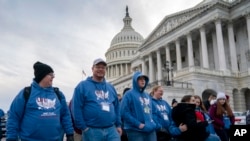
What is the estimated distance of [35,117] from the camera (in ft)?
14.5

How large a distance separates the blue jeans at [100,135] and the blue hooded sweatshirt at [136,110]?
0.72 meters

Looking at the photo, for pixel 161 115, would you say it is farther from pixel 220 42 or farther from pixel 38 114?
pixel 220 42

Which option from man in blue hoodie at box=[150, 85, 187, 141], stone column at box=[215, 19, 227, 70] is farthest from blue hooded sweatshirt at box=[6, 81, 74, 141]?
stone column at box=[215, 19, 227, 70]

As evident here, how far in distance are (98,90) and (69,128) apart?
0.91 m

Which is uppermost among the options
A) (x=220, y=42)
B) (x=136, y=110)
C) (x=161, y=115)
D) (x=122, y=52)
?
(x=122, y=52)

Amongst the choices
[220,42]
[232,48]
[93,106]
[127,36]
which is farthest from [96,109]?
[127,36]

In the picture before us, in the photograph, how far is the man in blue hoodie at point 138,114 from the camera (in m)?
5.62

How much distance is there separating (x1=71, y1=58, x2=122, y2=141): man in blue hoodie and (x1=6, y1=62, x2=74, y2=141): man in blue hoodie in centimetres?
31

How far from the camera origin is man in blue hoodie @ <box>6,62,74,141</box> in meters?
4.37

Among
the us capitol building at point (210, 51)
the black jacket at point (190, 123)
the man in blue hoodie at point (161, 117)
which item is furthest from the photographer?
the us capitol building at point (210, 51)

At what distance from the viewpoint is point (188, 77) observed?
31.1 m

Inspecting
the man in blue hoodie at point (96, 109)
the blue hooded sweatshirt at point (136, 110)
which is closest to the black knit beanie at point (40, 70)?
the man in blue hoodie at point (96, 109)

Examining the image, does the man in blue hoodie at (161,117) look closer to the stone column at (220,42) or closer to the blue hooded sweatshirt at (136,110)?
the blue hooded sweatshirt at (136,110)

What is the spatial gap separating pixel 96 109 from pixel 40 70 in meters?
1.21
